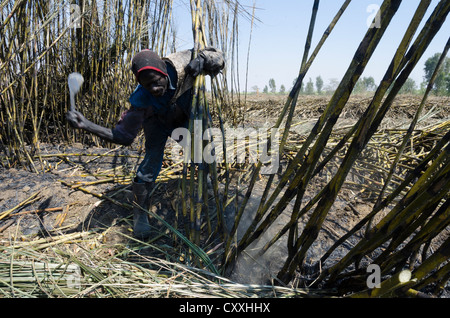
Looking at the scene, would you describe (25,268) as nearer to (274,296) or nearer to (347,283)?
(274,296)

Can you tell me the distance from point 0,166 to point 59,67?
1.16 metres

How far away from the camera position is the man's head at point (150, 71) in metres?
1.39

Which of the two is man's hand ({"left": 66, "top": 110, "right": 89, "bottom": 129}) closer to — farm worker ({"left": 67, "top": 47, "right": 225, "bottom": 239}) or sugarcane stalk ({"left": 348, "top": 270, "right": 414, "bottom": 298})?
farm worker ({"left": 67, "top": 47, "right": 225, "bottom": 239})

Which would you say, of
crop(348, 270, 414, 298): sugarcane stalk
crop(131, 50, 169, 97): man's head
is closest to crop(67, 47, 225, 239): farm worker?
crop(131, 50, 169, 97): man's head

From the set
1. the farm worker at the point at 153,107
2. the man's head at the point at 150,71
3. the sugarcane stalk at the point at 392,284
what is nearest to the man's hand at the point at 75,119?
the farm worker at the point at 153,107

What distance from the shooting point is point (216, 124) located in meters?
4.19

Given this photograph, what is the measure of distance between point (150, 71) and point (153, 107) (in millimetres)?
288

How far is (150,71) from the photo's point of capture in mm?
1398

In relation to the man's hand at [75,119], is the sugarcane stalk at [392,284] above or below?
below

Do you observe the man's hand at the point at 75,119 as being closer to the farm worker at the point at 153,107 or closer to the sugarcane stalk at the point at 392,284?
the farm worker at the point at 153,107

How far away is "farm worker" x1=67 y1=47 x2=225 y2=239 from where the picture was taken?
139cm

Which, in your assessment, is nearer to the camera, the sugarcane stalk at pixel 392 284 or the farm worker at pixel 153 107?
the sugarcane stalk at pixel 392 284
